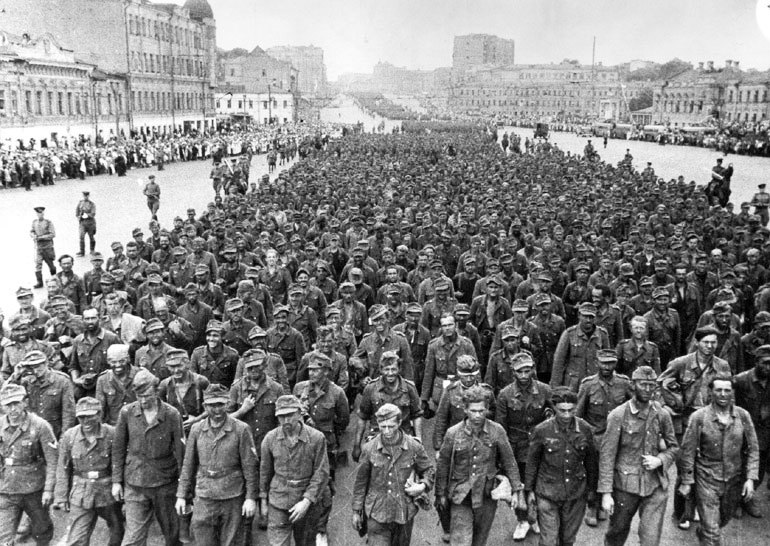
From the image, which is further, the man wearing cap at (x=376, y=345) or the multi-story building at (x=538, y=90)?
the multi-story building at (x=538, y=90)

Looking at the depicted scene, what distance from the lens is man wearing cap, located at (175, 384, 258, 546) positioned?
5.35 metres

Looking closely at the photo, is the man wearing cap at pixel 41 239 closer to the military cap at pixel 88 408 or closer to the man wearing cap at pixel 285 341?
the man wearing cap at pixel 285 341

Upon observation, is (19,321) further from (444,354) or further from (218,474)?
(444,354)

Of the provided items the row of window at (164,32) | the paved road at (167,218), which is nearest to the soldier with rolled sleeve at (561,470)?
the paved road at (167,218)

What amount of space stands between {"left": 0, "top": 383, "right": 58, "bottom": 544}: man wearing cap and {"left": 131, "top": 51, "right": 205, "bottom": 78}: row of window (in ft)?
196

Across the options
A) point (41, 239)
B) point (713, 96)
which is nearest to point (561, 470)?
point (41, 239)

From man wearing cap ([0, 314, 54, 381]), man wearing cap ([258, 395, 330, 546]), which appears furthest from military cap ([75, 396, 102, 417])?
man wearing cap ([0, 314, 54, 381])

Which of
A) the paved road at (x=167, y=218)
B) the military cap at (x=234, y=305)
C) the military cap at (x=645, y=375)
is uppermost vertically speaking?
the military cap at (x=645, y=375)

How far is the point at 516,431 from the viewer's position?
20.7 feet

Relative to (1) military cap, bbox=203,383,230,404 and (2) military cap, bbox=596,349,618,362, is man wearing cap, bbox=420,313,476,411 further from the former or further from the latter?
(1) military cap, bbox=203,383,230,404

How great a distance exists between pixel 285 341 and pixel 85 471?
2.63 m

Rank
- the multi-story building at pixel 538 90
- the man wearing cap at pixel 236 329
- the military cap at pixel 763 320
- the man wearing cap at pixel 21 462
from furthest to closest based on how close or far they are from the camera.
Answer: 1. the multi-story building at pixel 538 90
2. the man wearing cap at pixel 236 329
3. the military cap at pixel 763 320
4. the man wearing cap at pixel 21 462

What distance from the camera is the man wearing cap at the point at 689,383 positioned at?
6.52m

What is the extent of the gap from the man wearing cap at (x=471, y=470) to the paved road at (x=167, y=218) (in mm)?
1059
